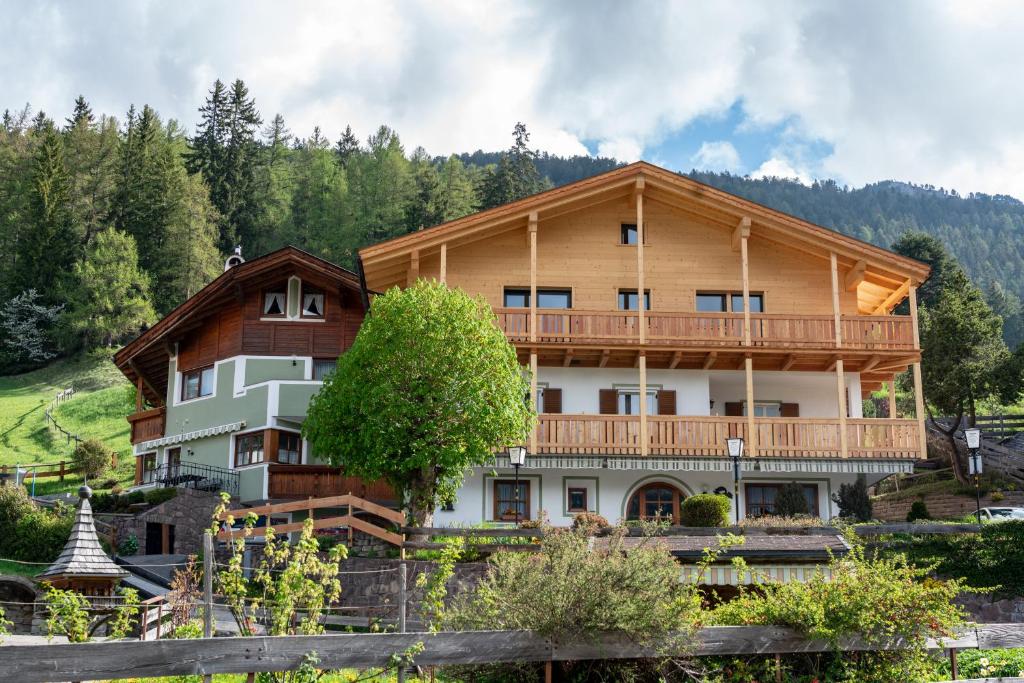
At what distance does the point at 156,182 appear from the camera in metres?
76.8

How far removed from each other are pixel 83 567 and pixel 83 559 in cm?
15

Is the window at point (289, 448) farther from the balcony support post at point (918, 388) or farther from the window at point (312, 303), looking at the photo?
the balcony support post at point (918, 388)

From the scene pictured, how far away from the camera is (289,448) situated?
35.9 metres

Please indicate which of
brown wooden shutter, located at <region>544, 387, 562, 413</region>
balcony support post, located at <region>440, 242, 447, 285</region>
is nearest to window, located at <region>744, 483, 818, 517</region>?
brown wooden shutter, located at <region>544, 387, 562, 413</region>

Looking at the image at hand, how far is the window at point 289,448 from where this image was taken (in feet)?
117

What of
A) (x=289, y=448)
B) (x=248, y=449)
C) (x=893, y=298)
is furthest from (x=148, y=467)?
(x=893, y=298)

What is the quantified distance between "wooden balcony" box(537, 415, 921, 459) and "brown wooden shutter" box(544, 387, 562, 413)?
153 cm

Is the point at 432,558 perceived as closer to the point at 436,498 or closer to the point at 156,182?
the point at 436,498

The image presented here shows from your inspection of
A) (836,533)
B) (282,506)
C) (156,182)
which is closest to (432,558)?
(282,506)

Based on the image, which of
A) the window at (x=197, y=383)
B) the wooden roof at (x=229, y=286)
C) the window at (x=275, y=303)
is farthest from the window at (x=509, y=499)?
the window at (x=197, y=383)

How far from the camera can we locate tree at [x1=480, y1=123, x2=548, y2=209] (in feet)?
237

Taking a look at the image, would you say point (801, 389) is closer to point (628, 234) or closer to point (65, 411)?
point (628, 234)

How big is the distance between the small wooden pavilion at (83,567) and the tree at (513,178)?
51.5m

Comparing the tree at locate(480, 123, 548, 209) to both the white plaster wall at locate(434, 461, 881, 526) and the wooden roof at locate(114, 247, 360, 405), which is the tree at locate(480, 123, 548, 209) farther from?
the white plaster wall at locate(434, 461, 881, 526)
